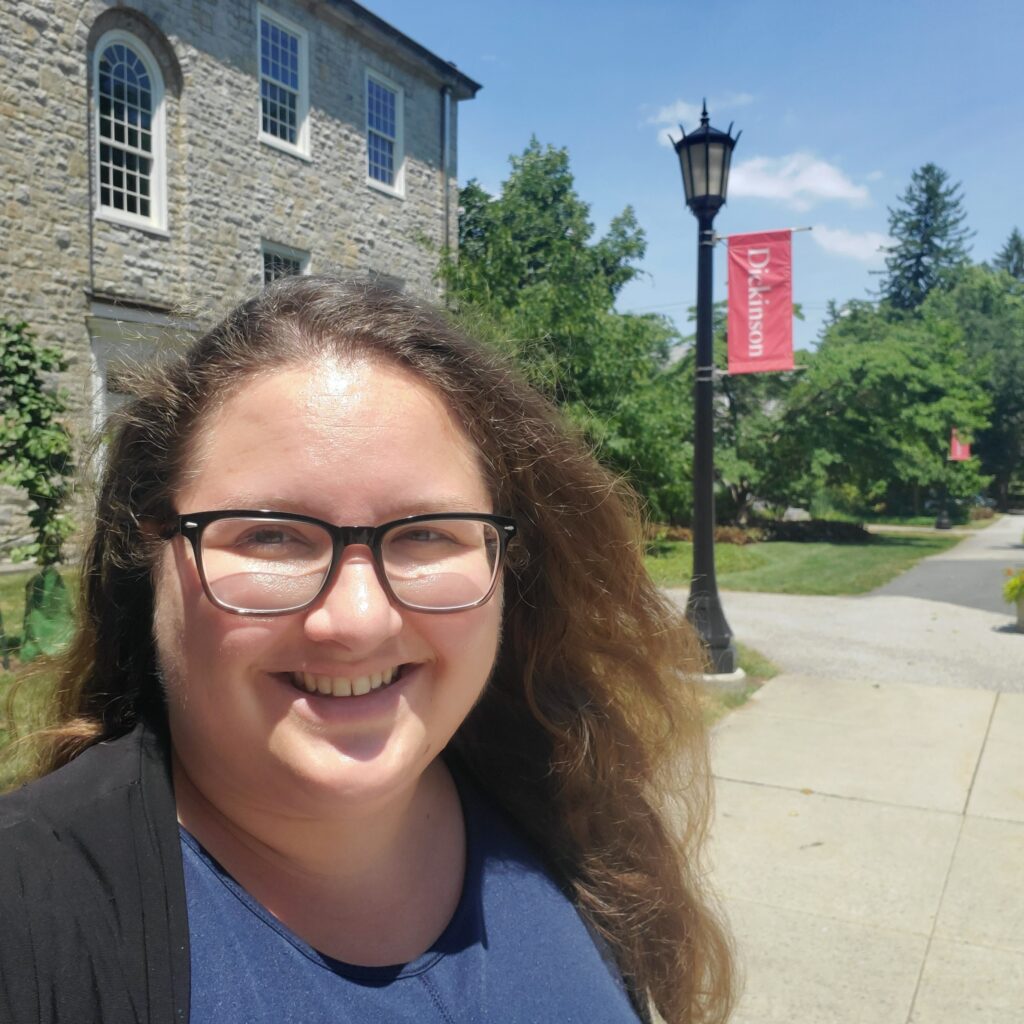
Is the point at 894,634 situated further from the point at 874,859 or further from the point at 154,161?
the point at 154,161

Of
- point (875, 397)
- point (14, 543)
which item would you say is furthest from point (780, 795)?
point (875, 397)

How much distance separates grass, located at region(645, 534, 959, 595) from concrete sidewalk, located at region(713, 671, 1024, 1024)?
4833 mm

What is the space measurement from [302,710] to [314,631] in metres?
0.10

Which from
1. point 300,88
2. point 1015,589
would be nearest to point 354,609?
point 1015,589

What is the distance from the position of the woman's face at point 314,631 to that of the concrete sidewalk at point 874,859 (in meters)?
2.76

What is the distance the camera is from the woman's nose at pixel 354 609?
110 cm

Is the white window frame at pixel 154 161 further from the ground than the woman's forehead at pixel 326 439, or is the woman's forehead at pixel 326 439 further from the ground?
the white window frame at pixel 154 161

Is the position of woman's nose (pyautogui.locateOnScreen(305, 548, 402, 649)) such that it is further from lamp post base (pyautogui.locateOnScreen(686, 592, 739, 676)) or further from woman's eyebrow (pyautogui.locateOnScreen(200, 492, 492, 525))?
lamp post base (pyautogui.locateOnScreen(686, 592, 739, 676))

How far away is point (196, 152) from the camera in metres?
15.8

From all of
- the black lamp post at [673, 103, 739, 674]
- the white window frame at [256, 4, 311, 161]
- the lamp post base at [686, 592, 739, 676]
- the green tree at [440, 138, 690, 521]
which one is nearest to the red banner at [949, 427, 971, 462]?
the green tree at [440, 138, 690, 521]

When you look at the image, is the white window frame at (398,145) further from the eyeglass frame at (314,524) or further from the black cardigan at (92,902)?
the black cardigan at (92,902)

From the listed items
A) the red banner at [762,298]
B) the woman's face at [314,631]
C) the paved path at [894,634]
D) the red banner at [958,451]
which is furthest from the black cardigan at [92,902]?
the red banner at [958,451]

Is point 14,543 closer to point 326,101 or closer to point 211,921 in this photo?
point 326,101

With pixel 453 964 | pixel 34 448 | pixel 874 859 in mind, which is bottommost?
pixel 874 859
